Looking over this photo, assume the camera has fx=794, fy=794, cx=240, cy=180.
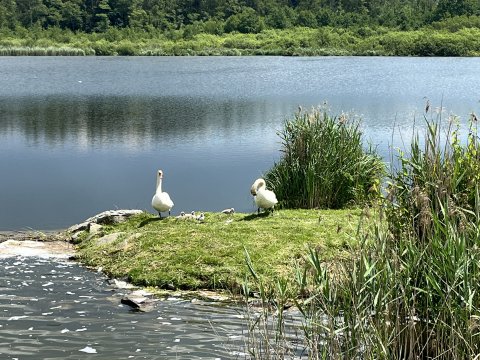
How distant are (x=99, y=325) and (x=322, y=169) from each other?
7.94 metres

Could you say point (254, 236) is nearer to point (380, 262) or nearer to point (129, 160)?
point (380, 262)

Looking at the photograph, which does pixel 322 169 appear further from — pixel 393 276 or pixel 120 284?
pixel 393 276

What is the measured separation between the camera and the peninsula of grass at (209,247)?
1235 cm

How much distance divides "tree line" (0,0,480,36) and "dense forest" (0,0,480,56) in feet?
0.55

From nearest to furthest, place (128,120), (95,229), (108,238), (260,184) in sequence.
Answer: (108,238) → (95,229) → (260,184) → (128,120)

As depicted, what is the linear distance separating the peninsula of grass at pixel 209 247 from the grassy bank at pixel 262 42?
93.0m

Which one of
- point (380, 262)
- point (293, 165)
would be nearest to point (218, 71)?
point (293, 165)

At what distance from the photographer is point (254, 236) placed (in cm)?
1372

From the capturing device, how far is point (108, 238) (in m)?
14.9

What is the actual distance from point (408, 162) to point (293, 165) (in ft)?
26.1

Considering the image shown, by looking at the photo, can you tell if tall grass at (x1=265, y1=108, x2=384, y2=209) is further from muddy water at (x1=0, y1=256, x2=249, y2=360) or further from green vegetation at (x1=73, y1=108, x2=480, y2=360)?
muddy water at (x1=0, y1=256, x2=249, y2=360)

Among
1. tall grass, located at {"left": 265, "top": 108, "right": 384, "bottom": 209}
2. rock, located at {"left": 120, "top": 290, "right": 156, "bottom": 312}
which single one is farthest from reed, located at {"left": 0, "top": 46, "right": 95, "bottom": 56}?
rock, located at {"left": 120, "top": 290, "right": 156, "bottom": 312}

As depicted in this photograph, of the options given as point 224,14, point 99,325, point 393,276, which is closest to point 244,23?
point 224,14

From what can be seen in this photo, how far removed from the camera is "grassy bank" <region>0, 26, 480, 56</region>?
104250 mm
